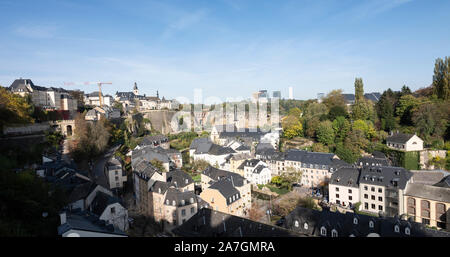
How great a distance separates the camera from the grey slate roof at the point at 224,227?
14.4 metres

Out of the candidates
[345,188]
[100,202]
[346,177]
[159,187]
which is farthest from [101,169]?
[346,177]

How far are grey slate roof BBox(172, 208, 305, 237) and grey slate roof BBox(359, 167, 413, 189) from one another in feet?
42.7

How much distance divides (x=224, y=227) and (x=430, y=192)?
16.8m

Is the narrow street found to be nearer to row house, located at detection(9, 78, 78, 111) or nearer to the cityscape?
the cityscape

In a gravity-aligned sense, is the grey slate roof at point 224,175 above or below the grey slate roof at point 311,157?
below

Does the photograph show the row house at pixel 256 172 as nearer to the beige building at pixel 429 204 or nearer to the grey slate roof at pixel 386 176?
the grey slate roof at pixel 386 176

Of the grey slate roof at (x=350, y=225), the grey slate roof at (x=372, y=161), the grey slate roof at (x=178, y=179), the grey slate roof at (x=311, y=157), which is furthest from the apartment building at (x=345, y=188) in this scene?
the grey slate roof at (x=178, y=179)

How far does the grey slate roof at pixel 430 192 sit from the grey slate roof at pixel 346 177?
4.12 m

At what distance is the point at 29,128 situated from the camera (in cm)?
2425

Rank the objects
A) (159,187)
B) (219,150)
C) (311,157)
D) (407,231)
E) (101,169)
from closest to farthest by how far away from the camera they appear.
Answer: (407,231)
(159,187)
(101,169)
(311,157)
(219,150)

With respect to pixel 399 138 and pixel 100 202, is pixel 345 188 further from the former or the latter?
pixel 100 202

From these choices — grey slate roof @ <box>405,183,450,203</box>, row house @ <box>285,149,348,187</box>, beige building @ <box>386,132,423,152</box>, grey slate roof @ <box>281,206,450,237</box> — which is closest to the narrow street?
grey slate roof @ <box>281,206,450,237</box>

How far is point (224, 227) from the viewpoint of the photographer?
15578 mm

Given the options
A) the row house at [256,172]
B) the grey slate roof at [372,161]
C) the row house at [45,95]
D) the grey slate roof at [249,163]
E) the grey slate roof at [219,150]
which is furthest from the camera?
the row house at [45,95]
